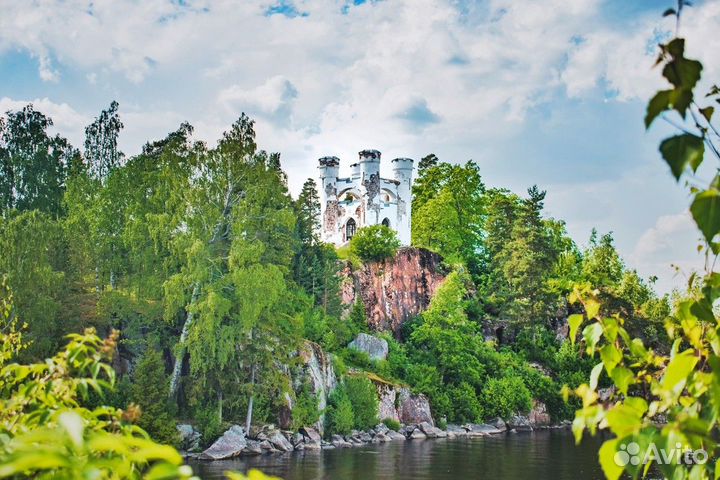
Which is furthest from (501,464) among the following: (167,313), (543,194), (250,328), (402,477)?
(543,194)

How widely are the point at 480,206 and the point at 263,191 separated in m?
30.0

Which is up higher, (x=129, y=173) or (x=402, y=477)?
(x=129, y=173)

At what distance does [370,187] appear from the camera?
50562mm

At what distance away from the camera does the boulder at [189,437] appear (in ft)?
79.7

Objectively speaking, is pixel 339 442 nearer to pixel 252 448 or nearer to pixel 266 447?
pixel 266 447

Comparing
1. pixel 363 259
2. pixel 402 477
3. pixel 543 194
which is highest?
pixel 543 194

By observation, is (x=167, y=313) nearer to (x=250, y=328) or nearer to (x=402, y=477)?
(x=250, y=328)

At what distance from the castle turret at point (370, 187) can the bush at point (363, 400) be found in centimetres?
1955

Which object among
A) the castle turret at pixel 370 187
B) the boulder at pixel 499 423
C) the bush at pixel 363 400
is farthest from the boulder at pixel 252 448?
the castle turret at pixel 370 187

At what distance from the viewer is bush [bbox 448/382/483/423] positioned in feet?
122

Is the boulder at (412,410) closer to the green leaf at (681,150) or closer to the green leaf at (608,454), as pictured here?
the green leaf at (608,454)

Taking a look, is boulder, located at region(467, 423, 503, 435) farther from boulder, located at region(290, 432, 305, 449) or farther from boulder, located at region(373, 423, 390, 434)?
boulder, located at region(290, 432, 305, 449)

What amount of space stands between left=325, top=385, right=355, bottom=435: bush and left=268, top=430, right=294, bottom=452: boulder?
10.4ft

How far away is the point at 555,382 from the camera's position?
42875 millimetres
